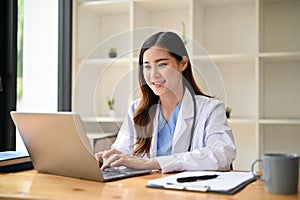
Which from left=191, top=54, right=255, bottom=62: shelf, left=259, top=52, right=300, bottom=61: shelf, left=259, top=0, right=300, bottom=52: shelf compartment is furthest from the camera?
left=259, top=0, right=300, bottom=52: shelf compartment

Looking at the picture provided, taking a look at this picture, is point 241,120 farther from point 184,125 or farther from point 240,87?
point 184,125

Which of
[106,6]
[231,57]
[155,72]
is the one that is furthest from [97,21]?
[155,72]

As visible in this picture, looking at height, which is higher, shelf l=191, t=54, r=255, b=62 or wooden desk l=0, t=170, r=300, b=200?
shelf l=191, t=54, r=255, b=62

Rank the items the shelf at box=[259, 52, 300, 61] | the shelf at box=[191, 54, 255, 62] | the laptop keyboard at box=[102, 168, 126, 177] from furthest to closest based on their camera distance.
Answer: the shelf at box=[191, 54, 255, 62]
the shelf at box=[259, 52, 300, 61]
the laptop keyboard at box=[102, 168, 126, 177]

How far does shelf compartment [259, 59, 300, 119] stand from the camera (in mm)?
3021

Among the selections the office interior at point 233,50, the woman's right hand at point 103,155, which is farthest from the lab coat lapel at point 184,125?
the office interior at point 233,50

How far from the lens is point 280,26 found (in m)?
3.05

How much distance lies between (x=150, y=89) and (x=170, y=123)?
0.51 feet

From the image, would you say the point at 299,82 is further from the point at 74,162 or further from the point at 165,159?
the point at 74,162

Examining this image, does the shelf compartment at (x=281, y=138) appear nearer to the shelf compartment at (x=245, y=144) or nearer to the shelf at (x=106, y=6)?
Result: the shelf compartment at (x=245, y=144)

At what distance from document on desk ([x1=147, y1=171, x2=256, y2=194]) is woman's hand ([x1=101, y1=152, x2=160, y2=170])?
8.1 inches

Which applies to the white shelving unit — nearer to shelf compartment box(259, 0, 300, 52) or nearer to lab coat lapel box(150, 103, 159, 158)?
shelf compartment box(259, 0, 300, 52)

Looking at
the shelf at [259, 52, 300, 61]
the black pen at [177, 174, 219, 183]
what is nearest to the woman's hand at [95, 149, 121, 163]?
the black pen at [177, 174, 219, 183]

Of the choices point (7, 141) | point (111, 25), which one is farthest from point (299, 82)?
point (7, 141)
